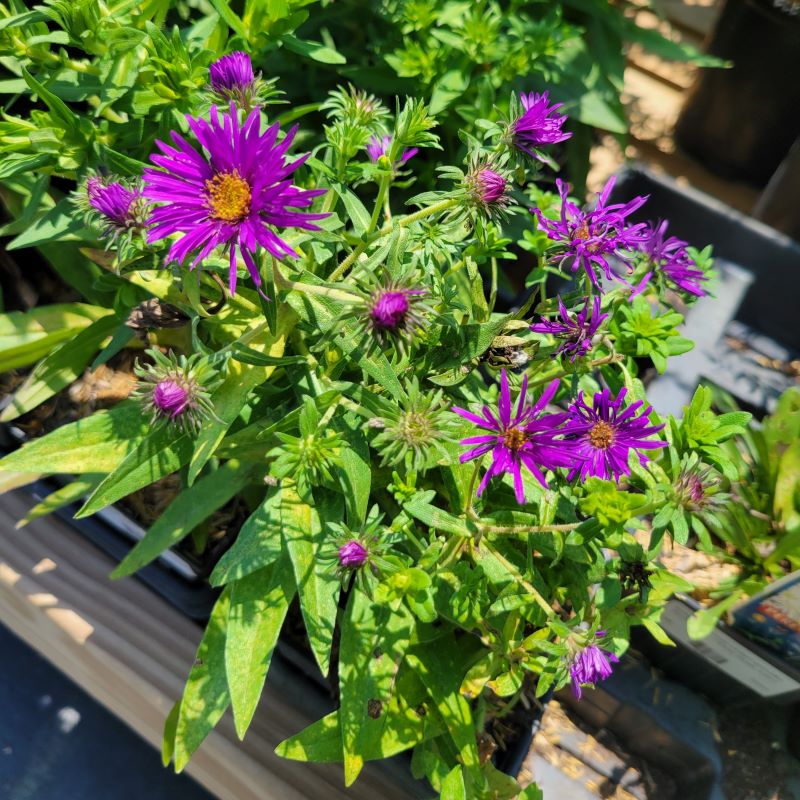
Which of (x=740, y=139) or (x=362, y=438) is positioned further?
(x=740, y=139)

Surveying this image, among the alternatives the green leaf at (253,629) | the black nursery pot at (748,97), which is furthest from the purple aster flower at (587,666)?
the black nursery pot at (748,97)

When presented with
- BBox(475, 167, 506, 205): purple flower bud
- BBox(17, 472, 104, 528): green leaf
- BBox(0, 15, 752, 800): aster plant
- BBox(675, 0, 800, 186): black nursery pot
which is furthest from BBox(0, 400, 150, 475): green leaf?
BBox(675, 0, 800, 186): black nursery pot

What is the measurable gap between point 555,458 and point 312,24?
2.30 feet

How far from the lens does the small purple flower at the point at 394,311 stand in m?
0.43

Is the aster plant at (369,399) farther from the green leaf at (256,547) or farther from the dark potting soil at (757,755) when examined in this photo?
the dark potting soil at (757,755)

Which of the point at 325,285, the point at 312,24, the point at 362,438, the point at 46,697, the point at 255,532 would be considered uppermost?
the point at 312,24

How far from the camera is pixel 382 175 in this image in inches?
21.5

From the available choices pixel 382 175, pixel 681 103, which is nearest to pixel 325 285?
pixel 382 175

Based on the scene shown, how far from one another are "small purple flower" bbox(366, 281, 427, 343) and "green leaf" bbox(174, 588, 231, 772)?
322 mm

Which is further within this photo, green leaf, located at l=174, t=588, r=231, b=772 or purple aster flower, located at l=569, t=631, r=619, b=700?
green leaf, located at l=174, t=588, r=231, b=772

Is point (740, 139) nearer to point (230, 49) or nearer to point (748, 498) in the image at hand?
point (748, 498)

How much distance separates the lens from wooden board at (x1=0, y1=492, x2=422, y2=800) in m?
0.70

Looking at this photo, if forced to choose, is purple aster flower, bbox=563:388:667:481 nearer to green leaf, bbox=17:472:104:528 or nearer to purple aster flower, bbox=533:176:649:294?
purple aster flower, bbox=533:176:649:294

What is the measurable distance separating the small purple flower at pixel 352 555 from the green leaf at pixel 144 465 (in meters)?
0.17
